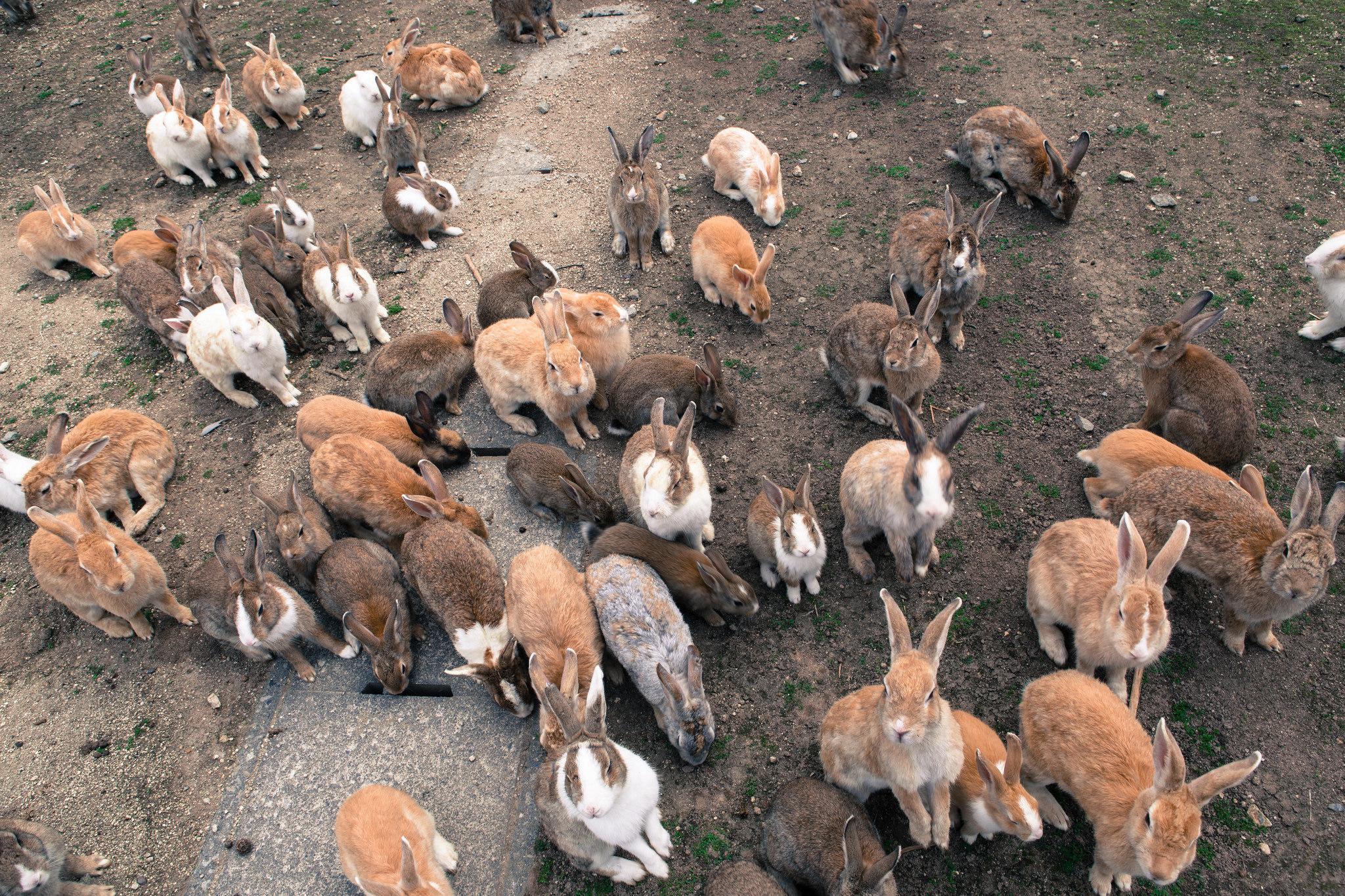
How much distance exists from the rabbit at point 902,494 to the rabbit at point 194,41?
10816 mm

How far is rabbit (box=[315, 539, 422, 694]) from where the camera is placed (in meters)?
4.61

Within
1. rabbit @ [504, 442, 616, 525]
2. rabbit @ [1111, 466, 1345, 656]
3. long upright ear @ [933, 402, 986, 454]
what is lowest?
rabbit @ [504, 442, 616, 525]

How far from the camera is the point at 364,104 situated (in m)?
9.09

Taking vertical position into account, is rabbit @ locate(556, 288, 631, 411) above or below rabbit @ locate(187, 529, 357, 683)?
above

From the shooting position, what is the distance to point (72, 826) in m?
4.49

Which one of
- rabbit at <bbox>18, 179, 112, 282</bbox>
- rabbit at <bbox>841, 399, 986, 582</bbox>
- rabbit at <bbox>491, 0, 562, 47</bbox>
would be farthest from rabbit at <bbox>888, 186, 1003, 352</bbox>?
rabbit at <bbox>18, 179, 112, 282</bbox>

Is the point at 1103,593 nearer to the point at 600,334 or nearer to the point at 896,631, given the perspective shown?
the point at 896,631

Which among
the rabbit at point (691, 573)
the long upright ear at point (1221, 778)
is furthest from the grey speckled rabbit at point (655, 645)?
the long upright ear at point (1221, 778)

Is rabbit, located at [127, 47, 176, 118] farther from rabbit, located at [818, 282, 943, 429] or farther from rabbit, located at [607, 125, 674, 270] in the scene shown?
rabbit, located at [818, 282, 943, 429]

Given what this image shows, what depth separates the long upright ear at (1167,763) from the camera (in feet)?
10.9

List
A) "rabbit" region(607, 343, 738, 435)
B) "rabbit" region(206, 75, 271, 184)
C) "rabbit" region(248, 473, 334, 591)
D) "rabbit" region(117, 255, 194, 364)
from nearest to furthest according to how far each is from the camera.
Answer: "rabbit" region(248, 473, 334, 591)
"rabbit" region(607, 343, 738, 435)
"rabbit" region(117, 255, 194, 364)
"rabbit" region(206, 75, 271, 184)

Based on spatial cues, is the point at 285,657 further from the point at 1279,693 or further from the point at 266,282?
the point at 1279,693

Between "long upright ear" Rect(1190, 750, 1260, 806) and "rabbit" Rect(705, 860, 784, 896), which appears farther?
"rabbit" Rect(705, 860, 784, 896)

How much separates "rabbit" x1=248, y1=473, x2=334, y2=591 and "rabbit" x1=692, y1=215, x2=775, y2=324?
3738 millimetres
